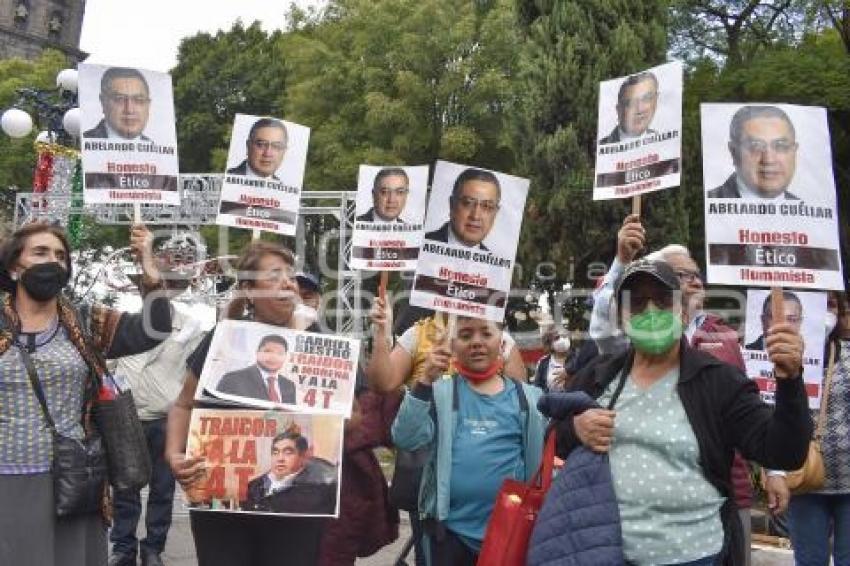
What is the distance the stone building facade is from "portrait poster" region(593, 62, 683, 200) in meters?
70.6

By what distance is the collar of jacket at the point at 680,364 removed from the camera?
3.53 metres

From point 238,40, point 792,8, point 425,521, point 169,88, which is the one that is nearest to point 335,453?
point 425,521

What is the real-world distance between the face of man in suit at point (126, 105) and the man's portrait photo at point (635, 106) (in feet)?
8.25

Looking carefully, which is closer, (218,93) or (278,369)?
(278,369)

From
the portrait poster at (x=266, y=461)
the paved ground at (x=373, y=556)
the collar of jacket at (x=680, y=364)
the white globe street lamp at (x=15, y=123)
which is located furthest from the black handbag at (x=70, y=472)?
the white globe street lamp at (x=15, y=123)

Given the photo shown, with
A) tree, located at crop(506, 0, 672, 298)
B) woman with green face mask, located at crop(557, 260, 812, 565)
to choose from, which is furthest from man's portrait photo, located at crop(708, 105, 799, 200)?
tree, located at crop(506, 0, 672, 298)

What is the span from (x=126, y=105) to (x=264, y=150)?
104 cm

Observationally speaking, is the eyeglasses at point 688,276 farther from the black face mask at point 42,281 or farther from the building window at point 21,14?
the building window at point 21,14

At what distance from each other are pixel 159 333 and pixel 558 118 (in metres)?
17.9

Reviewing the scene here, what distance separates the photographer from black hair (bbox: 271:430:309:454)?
14.2 ft

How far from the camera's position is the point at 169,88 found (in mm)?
5645

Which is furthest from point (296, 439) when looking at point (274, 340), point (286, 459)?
point (274, 340)

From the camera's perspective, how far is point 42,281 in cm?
434

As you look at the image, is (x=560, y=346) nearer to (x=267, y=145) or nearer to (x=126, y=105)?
(x=267, y=145)
